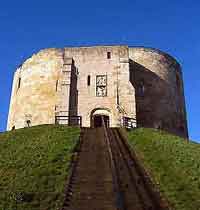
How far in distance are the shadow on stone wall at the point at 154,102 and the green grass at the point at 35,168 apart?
10.7 m

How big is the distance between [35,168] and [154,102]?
19611 mm

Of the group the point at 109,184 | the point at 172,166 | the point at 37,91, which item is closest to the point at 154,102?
the point at 37,91

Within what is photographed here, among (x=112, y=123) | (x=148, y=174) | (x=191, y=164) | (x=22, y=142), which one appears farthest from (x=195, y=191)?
(x=112, y=123)

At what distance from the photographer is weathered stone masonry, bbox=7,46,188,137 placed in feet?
95.0

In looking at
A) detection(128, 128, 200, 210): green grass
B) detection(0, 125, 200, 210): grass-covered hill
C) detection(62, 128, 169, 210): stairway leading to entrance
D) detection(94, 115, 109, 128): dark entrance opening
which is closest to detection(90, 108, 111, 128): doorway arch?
detection(94, 115, 109, 128): dark entrance opening

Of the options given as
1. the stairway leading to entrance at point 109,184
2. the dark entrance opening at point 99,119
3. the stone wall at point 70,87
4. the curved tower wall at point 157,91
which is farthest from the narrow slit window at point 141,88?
the stairway leading to entrance at point 109,184

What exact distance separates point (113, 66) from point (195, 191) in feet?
66.7

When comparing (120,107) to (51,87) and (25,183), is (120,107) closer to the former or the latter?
(51,87)

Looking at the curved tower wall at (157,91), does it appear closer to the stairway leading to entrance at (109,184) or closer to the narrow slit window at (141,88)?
the narrow slit window at (141,88)

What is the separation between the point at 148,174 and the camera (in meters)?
12.4

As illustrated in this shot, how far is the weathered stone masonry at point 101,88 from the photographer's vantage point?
2897 centimetres

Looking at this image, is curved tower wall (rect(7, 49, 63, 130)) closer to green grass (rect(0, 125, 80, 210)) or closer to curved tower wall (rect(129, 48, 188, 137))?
curved tower wall (rect(129, 48, 188, 137))

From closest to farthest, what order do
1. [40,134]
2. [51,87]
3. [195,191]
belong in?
1. [195,191]
2. [40,134]
3. [51,87]

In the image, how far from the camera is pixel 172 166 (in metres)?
13.7
